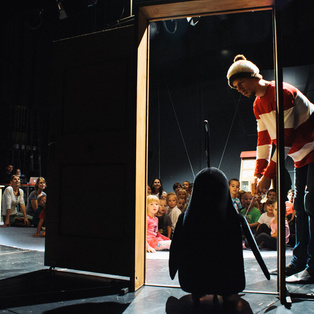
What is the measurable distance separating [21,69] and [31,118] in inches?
112

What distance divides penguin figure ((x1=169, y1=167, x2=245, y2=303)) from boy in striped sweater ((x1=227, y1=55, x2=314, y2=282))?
0.53m

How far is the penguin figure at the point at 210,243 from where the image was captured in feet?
5.43

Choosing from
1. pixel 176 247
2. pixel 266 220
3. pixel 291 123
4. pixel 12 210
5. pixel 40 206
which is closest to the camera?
pixel 176 247

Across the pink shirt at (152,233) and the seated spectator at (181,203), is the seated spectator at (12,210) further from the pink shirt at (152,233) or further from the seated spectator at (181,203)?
the pink shirt at (152,233)

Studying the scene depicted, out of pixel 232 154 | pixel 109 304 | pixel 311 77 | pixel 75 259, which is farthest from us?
pixel 232 154

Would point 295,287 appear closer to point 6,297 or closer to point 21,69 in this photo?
point 6,297

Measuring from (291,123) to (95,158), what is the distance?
1.37m

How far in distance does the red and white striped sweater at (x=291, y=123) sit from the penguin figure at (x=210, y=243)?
53 cm

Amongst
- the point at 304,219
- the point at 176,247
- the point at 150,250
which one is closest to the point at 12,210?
the point at 150,250

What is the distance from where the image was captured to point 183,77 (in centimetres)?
872

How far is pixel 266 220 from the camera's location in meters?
4.30

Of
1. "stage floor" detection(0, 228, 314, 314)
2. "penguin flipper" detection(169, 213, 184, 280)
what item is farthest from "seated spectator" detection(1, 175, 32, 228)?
"penguin flipper" detection(169, 213, 184, 280)

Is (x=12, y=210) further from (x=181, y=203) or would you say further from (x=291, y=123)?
(x=291, y=123)

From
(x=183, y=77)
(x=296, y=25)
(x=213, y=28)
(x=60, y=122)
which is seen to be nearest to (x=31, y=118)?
(x=183, y=77)
